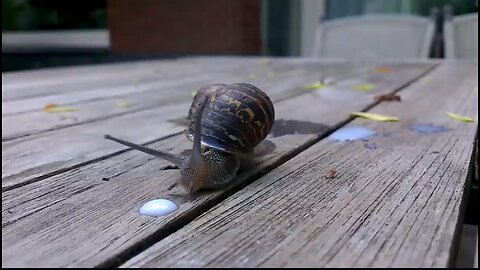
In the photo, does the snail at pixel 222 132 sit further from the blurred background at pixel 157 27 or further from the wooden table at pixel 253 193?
the blurred background at pixel 157 27

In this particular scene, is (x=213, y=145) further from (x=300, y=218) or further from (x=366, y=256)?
(x=366, y=256)

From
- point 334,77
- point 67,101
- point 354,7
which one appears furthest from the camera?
point 354,7

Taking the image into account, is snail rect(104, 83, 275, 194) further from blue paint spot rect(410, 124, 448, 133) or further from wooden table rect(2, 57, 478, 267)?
blue paint spot rect(410, 124, 448, 133)

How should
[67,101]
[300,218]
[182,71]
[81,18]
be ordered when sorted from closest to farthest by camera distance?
[300,218] < [67,101] < [182,71] < [81,18]

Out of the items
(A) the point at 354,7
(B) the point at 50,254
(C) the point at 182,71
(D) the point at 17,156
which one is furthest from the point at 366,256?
(A) the point at 354,7

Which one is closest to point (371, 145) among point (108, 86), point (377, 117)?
point (377, 117)

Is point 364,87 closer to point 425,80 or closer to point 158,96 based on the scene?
point 425,80
